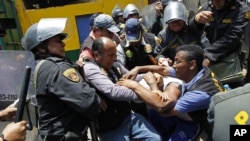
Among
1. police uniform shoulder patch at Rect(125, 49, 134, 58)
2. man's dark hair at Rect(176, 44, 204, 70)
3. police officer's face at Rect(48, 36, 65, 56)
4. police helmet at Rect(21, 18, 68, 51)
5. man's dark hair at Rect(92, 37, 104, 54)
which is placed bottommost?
police uniform shoulder patch at Rect(125, 49, 134, 58)

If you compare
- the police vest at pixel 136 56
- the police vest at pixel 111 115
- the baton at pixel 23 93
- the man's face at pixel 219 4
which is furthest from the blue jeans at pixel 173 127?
the man's face at pixel 219 4

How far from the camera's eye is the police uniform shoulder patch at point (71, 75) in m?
2.29

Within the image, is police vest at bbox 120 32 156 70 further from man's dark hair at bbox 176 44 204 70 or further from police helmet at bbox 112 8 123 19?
police helmet at bbox 112 8 123 19

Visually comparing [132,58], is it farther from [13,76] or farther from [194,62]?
[13,76]

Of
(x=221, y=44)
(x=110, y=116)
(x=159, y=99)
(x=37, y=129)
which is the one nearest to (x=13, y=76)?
(x=37, y=129)

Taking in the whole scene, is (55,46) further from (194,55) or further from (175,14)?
(175,14)

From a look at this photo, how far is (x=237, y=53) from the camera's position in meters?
3.61

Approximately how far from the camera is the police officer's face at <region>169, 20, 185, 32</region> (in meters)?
3.55

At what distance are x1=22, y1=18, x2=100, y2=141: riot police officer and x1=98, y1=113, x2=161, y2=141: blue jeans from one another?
0.31 m

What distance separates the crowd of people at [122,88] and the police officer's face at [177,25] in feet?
0.05

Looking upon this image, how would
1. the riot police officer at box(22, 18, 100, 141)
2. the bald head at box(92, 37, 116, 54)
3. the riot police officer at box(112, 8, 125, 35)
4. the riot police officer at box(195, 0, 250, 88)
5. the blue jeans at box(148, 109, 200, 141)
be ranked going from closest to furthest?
the riot police officer at box(22, 18, 100, 141) → the blue jeans at box(148, 109, 200, 141) → the bald head at box(92, 37, 116, 54) → the riot police officer at box(195, 0, 250, 88) → the riot police officer at box(112, 8, 125, 35)

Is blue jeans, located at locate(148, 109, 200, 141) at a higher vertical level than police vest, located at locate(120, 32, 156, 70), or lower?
lower

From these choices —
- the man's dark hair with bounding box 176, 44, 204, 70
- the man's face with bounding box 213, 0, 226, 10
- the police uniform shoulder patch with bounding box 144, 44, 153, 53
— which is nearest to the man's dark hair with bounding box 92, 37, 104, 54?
the man's dark hair with bounding box 176, 44, 204, 70

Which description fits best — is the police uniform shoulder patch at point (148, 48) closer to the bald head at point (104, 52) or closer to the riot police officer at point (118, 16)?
the bald head at point (104, 52)
